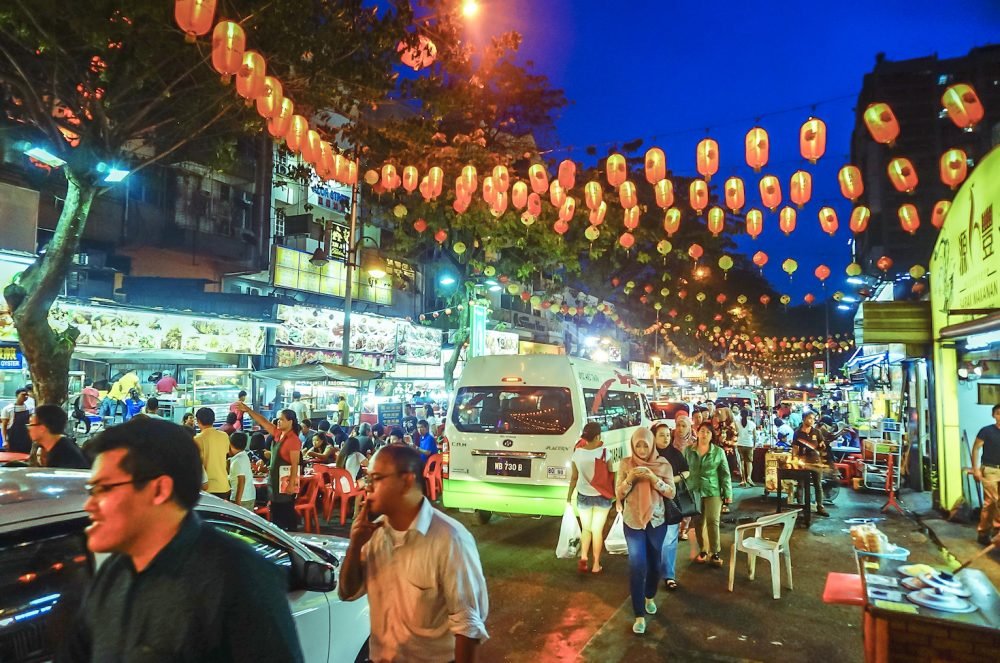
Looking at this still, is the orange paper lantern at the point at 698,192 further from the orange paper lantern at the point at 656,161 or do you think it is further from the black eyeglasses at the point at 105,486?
the black eyeglasses at the point at 105,486

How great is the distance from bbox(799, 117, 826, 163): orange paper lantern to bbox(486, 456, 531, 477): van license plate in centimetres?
632

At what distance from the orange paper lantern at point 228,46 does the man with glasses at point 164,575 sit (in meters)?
6.53

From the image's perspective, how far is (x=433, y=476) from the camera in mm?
11359

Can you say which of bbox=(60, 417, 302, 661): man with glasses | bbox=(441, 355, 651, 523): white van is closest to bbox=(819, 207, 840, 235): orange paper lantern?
bbox=(441, 355, 651, 523): white van

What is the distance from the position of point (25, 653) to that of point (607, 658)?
4066mm

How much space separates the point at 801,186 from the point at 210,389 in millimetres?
15385

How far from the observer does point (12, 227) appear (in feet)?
41.3

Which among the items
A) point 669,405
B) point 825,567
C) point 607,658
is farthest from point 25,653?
point 669,405

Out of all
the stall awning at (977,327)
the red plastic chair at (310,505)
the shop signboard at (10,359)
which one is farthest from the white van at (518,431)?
the shop signboard at (10,359)

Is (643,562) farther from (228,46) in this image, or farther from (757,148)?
(757,148)

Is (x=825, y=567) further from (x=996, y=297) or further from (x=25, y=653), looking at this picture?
(x=25, y=653)

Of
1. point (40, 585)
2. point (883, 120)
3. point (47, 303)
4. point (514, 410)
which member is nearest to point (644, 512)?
point (514, 410)

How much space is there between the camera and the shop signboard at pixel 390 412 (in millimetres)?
19922

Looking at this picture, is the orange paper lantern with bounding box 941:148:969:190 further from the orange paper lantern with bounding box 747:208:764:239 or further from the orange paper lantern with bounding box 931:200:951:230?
the orange paper lantern with bounding box 747:208:764:239
